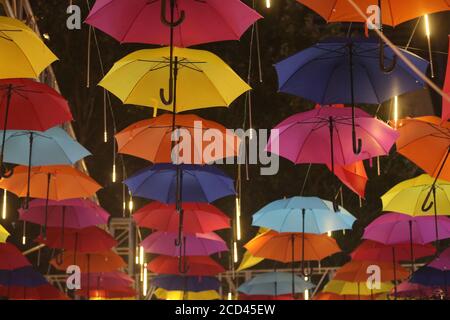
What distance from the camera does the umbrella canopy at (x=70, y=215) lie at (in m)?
9.73

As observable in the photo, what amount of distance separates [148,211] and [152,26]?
145 inches

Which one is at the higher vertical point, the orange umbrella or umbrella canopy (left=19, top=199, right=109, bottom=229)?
the orange umbrella

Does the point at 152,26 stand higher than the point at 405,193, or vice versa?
the point at 152,26

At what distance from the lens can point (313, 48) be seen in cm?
693

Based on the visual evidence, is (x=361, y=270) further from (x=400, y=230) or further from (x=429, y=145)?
(x=429, y=145)

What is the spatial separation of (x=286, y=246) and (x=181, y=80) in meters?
4.10

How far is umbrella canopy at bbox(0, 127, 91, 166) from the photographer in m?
8.22

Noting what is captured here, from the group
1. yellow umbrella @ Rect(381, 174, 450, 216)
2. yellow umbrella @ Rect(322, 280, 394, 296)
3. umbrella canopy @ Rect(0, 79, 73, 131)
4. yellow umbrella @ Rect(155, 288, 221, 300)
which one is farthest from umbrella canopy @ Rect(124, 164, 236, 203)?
yellow umbrella @ Rect(155, 288, 221, 300)

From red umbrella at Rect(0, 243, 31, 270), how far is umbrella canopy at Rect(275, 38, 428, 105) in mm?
3888

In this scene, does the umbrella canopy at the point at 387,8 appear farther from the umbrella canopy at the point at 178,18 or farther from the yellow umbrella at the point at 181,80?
the yellow umbrella at the point at 181,80

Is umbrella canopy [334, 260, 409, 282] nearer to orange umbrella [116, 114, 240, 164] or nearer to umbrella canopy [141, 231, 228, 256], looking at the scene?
umbrella canopy [141, 231, 228, 256]
